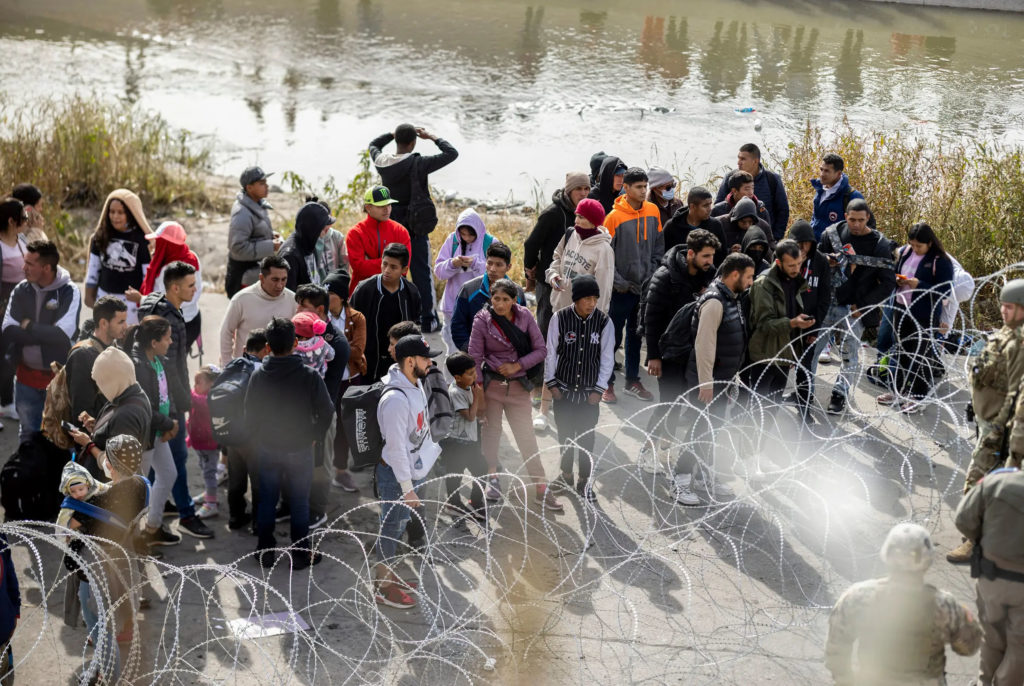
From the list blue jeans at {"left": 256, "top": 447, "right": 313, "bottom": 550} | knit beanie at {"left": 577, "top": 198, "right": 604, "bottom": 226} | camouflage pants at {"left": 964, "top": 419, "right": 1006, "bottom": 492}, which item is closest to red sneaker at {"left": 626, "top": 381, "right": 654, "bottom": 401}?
knit beanie at {"left": 577, "top": 198, "right": 604, "bottom": 226}

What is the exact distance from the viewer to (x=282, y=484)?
6305 millimetres

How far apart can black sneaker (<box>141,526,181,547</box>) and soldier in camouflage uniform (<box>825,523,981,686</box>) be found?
402cm

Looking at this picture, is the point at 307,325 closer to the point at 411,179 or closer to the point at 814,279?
the point at 411,179

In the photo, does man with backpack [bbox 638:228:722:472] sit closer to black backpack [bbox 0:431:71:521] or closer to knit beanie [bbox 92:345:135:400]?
knit beanie [bbox 92:345:135:400]

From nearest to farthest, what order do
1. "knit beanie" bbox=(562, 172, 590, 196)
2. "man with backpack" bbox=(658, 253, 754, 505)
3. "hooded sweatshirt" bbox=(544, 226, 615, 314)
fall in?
1. "man with backpack" bbox=(658, 253, 754, 505)
2. "hooded sweatshirt" bbox=(544, 226, 615, 314)
3. "knit beanie" bbox=(562, 172, 590, 196)

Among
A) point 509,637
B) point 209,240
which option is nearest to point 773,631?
point 509,637

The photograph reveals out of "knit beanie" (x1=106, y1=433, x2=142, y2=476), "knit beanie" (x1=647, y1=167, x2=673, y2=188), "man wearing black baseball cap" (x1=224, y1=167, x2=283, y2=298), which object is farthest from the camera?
"knit beanie" (x1=647, y1=167, x2=673, y2=188)

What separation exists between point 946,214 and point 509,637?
724 cm

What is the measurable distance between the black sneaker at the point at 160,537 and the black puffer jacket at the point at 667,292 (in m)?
3.41

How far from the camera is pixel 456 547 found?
6.64 meters

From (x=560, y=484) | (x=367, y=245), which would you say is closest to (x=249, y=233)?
(x=367, y=245)

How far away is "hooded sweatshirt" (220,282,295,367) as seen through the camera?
280 inches

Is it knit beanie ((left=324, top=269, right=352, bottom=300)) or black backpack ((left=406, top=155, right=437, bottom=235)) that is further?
black backpack ((left=406, top=155, right=437, bottom=235))

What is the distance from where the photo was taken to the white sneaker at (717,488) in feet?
23.8
